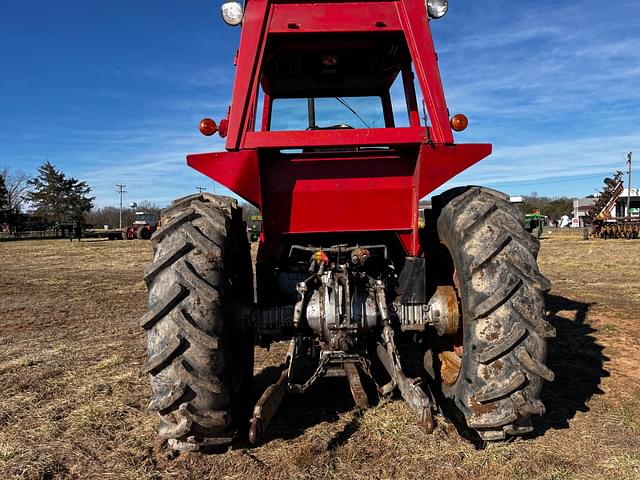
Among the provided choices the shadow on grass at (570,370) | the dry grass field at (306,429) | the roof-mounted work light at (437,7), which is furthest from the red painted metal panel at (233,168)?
the shadow on grass at (570,370)

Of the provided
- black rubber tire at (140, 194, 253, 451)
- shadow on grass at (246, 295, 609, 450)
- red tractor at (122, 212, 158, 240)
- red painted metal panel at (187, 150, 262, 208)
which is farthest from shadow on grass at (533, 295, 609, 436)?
red tractor at (122, 212, 158, 240)

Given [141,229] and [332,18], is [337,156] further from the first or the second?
[141,229]

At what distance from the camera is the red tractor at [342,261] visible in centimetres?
286

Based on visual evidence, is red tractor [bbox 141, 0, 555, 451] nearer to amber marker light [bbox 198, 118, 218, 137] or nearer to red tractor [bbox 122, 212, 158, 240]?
amber marker light [bbox 198, 118, 218, 137]

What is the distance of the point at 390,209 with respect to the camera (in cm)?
359

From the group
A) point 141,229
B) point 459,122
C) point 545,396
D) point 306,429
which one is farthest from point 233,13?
point 141,229

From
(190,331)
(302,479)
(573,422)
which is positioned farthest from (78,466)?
(573,422)

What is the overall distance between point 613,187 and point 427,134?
37.0 m

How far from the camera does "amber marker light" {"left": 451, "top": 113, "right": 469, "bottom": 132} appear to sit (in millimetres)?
3307

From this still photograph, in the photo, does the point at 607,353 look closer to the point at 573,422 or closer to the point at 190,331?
the point at 573,422

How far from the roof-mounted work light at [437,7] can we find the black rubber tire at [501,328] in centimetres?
148

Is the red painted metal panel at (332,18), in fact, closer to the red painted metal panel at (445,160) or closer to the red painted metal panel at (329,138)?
the red painted metal panel at (329,138)

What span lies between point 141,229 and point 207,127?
39.1 m

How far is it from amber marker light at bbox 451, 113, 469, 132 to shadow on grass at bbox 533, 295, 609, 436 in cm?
213
